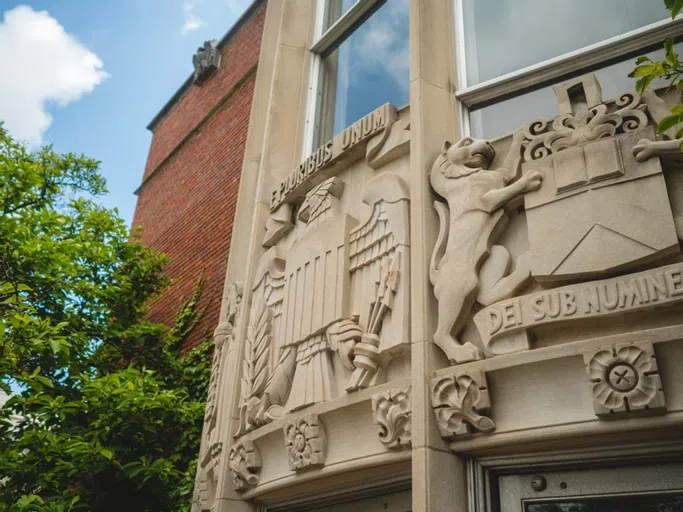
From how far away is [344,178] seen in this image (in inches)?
203

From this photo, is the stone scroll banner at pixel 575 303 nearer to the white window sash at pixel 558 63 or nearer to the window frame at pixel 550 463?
the window frame at pixel 550 463

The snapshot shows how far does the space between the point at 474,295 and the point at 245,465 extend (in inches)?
83.2

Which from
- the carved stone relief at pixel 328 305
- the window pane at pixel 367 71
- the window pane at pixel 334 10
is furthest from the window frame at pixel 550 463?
the window pane at pixel 334 10

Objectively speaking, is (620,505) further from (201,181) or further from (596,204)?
(201,181)

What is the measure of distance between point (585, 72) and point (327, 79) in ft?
9.92

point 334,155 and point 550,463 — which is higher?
point 334,155

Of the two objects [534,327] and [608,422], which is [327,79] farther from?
[608,422]

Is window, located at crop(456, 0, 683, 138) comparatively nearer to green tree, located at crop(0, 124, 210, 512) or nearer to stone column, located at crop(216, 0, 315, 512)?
stone column, located at crop(216, 0, 315, 512)

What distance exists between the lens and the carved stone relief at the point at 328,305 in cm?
398

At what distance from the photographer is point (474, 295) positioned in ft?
11.9

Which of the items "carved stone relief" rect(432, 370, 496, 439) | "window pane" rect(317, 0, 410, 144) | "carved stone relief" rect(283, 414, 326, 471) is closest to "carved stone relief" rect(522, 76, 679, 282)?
"carved stone relief" rect(432, 370, 496, 439)

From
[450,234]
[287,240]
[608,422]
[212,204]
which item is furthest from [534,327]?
[212,204]

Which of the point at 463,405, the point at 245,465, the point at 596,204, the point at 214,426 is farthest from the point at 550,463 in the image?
the point at 214,426

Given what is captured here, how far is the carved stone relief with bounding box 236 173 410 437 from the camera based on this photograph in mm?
3984
